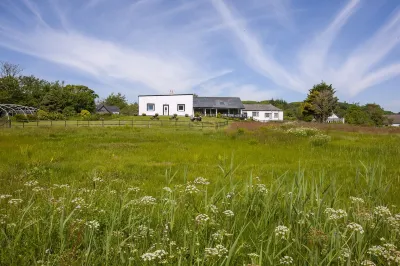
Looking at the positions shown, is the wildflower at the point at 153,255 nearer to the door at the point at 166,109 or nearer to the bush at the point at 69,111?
the door at the point at 166,109

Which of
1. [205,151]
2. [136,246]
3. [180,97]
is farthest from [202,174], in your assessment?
[180,97]

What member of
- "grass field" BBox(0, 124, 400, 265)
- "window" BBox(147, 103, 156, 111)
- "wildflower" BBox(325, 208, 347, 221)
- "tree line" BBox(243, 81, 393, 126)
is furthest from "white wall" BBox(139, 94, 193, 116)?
"wildflower" BBox(325, 208, 347, 221)

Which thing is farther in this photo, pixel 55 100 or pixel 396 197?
pixel 55 100

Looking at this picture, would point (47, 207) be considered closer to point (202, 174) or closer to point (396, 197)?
point (202, 174)

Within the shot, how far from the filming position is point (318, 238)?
1.99m

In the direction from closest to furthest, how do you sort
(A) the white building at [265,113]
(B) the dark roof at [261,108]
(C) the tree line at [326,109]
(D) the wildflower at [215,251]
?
(D) the wildflower at [215,251], (C) the tree line at [326,109], (A) the white building at [265,113], (B) the dark roof at [261,108]

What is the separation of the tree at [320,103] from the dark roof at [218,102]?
16.7 m

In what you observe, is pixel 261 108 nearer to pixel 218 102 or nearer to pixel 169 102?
pixel 218 102

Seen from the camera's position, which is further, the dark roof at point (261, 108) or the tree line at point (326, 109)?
the dark roof at point (261, 108)

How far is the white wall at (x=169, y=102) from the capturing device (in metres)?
59.2

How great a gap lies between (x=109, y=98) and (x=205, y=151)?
371ft

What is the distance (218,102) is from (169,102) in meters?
14.8

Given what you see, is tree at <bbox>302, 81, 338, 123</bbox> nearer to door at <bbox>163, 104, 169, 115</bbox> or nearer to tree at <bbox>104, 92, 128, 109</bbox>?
door at <bbox>163, 104, 169, 115</bbox>

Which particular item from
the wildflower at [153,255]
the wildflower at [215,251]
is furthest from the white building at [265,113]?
the wildflower at [153,255]
